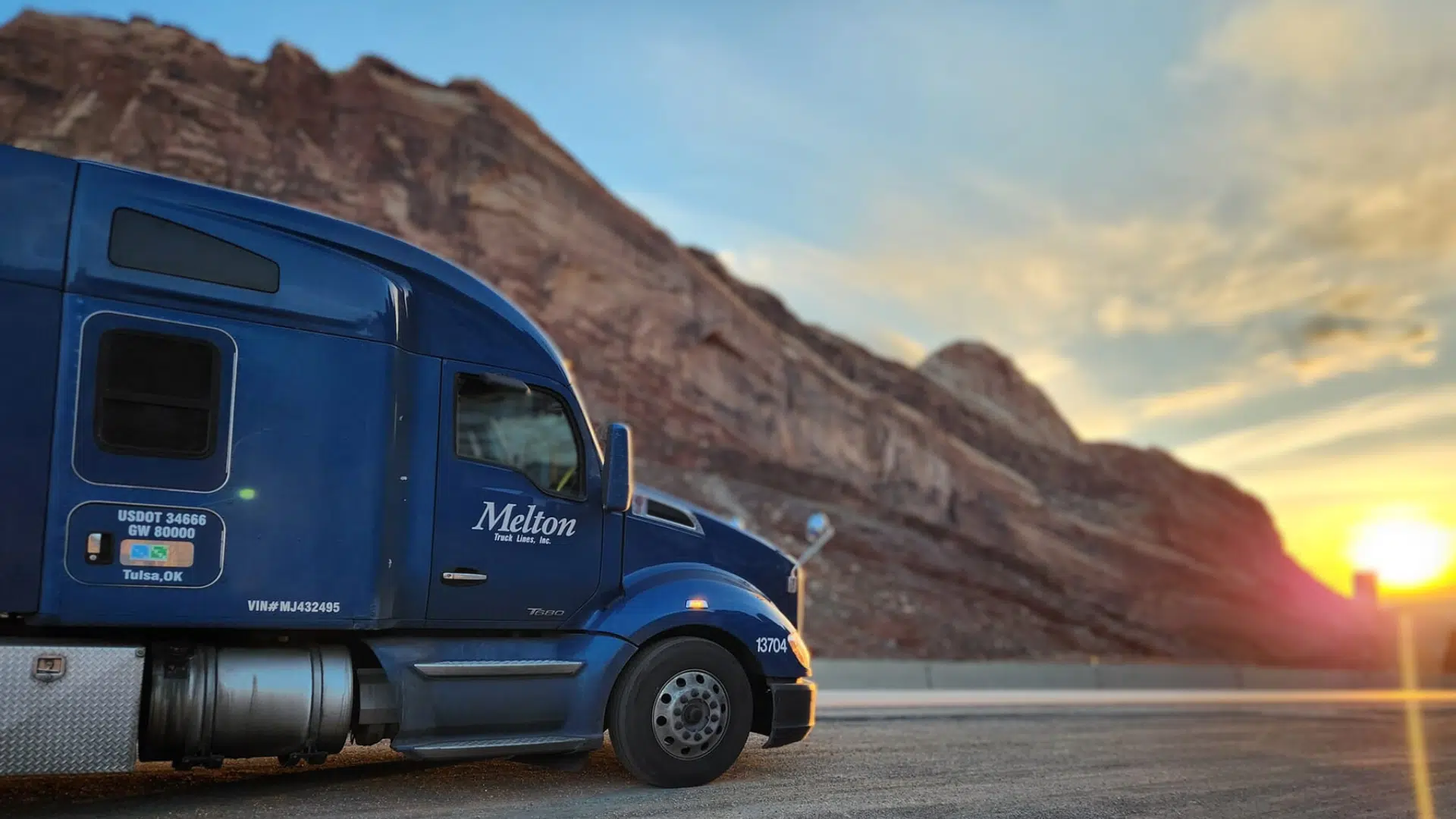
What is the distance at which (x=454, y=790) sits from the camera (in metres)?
7.40

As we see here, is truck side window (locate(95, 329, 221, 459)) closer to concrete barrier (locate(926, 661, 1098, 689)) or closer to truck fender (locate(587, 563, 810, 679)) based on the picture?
truck fender (locate(587, 563, 810, 679))

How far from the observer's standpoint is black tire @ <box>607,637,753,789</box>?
24.4 ft

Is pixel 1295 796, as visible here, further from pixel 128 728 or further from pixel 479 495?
pixel 128 728

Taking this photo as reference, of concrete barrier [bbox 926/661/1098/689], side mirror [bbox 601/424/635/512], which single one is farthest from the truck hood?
concrete barrier [bbox 926/661/1098/689]

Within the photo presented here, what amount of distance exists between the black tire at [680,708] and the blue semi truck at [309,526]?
0.02 metres

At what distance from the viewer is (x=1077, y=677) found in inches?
922

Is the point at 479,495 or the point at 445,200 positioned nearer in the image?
the point at 479,495

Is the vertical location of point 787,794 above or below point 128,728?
below

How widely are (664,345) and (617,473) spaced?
121 feet

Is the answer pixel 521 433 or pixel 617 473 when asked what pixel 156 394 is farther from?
pixel 617 473

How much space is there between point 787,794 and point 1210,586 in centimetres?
5460

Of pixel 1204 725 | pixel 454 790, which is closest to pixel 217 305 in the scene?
pixel 454 790

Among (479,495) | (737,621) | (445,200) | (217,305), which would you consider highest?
(445,200)

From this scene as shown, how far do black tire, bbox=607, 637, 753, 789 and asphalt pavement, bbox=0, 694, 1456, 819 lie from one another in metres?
0.17
